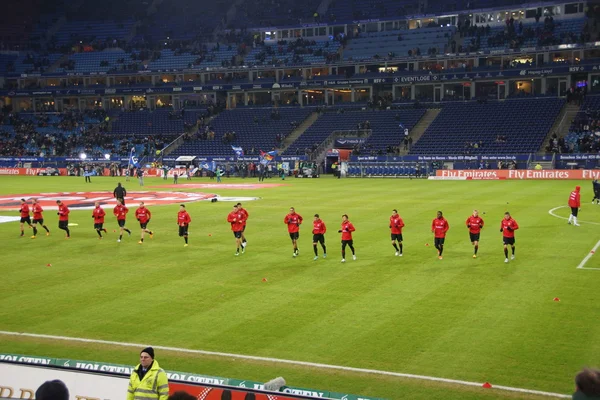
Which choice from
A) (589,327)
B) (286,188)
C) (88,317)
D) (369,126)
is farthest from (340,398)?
(369,126)

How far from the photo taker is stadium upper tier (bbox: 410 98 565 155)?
234 feet

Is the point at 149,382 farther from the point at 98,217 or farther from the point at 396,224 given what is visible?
the point at 98,217

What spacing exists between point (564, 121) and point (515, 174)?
47.2ft

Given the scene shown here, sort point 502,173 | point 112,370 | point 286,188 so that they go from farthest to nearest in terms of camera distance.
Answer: point 502,173 → point 286,188 → point 112,370

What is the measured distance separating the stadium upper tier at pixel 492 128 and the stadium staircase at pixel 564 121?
1.63 feet

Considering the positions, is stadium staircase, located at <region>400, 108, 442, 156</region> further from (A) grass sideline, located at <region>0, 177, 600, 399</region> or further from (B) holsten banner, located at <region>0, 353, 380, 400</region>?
(B) holsten banner, located at <region>0, 353, 380, 400</region>

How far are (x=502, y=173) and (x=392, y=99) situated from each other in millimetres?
27762

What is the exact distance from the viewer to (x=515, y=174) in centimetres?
6400

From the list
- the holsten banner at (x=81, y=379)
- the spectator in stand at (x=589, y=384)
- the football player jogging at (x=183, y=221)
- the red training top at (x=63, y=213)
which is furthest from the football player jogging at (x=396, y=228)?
the spectator in stand at (x=589, y=384)

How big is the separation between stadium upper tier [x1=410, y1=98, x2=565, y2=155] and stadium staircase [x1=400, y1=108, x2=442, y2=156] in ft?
3.25

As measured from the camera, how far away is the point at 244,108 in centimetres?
9688

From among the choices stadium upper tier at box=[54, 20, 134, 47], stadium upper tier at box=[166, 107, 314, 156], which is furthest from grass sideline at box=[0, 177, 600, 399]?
stadium upper tier at box=[54, 20, 134, 47]

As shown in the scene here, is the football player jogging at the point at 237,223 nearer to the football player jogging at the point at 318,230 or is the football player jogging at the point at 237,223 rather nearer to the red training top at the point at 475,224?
the football player jogging at the point at 318,230

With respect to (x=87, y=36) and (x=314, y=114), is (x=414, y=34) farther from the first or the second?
(x=87, y=36)
